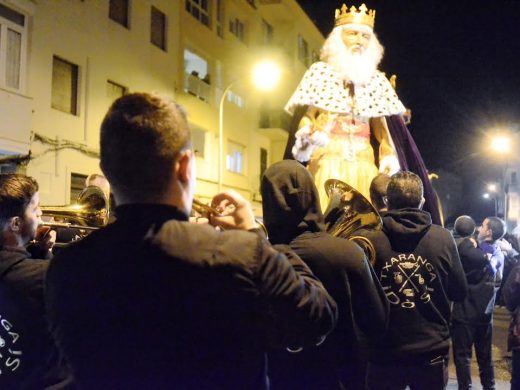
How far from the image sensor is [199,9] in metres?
22.6

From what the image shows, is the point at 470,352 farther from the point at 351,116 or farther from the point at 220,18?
the point at 220,18

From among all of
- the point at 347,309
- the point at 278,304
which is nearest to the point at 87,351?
the point at 278,304

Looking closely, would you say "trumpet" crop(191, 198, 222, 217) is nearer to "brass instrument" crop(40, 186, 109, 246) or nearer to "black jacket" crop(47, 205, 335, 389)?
"black jacket" crop(47, 205, 335, 389)

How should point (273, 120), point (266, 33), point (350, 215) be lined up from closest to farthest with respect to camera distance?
point (350, 215) → point (273, 120) → point (266, 33)

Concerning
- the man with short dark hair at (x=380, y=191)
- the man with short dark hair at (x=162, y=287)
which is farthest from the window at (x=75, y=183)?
the man with short dark hair at (x=162, y=287)

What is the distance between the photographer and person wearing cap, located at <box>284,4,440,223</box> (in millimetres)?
5934

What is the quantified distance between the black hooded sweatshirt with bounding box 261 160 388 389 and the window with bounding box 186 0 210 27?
2063 cm

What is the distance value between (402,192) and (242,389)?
2525mm

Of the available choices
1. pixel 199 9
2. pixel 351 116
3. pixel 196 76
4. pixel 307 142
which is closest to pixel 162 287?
pixel 307 142

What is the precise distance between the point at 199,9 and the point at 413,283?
20928 mm

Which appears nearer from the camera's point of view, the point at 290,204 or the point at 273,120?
the point at 290,204

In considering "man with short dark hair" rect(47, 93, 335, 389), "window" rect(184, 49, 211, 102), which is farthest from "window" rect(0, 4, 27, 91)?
"man with short dark hair" rect(47, 93, 335, 389)

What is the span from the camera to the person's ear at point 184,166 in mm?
1705

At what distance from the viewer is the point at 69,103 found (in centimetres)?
1502
